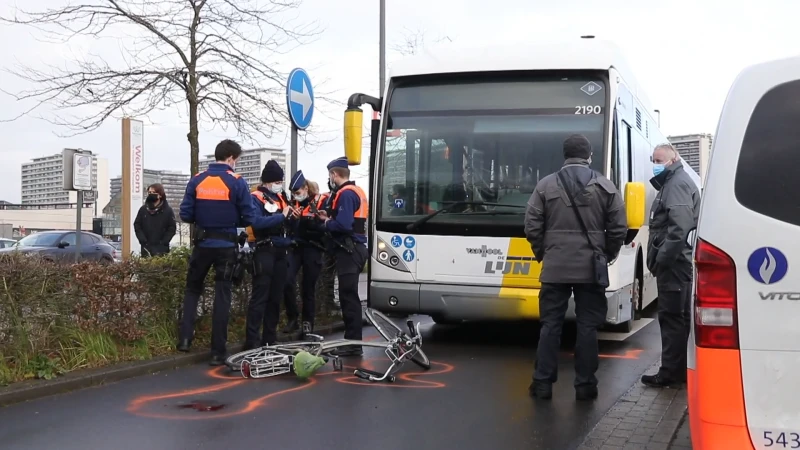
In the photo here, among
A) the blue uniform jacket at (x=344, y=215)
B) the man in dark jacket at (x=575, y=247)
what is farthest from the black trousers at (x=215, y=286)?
the man in dark jacket at (x=575, y=247)

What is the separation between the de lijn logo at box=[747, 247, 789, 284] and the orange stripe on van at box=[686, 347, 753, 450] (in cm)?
30

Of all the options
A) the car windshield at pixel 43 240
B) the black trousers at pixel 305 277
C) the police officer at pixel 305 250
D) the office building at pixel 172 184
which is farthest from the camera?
the car windshield at pixel 43 240

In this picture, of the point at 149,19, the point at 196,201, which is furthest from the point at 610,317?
the point at 149,19

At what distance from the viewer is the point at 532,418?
17.9 ft

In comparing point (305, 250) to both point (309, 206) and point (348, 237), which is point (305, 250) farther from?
point (348, 237)

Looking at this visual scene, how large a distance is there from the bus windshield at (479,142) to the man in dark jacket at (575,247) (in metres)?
1.99

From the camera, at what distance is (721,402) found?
10.0ft

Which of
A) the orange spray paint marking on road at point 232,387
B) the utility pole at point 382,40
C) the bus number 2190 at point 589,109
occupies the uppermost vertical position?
the utility pole at point 382,40

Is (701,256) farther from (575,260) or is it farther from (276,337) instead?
(276,337)

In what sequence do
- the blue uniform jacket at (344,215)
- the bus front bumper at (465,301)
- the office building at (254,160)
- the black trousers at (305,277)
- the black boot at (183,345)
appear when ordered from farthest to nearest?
1. the office building at (254,160)
2. the black trousers at (305,277)
3. the bus front bumper at (465,301)
4. the blue uniform jacket at (344,215)
5. the black boot at (183,345)

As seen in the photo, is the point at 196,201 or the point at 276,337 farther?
the point at 276,337

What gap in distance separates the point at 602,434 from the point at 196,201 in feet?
13.1

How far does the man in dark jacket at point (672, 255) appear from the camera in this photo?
19.9 feet

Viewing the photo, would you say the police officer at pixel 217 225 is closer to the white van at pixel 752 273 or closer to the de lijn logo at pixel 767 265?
the white van at pixel 752 273
